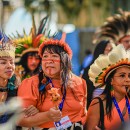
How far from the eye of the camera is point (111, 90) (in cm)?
653

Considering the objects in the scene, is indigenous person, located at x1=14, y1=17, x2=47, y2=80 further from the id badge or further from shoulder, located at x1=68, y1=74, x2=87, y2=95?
the id badge

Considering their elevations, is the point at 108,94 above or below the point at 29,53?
below

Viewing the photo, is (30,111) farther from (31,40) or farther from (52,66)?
(31,40)

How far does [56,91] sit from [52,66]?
0.43 m

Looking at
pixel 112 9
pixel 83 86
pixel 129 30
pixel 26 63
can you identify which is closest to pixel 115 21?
pixel 129 30

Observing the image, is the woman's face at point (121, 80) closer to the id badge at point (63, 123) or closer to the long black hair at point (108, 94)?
the long black hair at point (108, 94)

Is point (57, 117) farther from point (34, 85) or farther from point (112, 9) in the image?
point (112, 9)

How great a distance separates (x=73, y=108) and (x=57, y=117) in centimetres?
31

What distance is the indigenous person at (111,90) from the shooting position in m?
6.29

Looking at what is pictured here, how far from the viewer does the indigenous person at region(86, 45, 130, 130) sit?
6.29 meters

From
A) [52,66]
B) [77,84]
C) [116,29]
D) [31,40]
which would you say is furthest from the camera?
[116,29]

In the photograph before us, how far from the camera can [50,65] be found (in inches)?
258

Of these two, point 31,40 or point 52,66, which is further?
point 31,40

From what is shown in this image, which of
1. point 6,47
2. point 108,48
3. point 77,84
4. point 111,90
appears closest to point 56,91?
point 77,84
